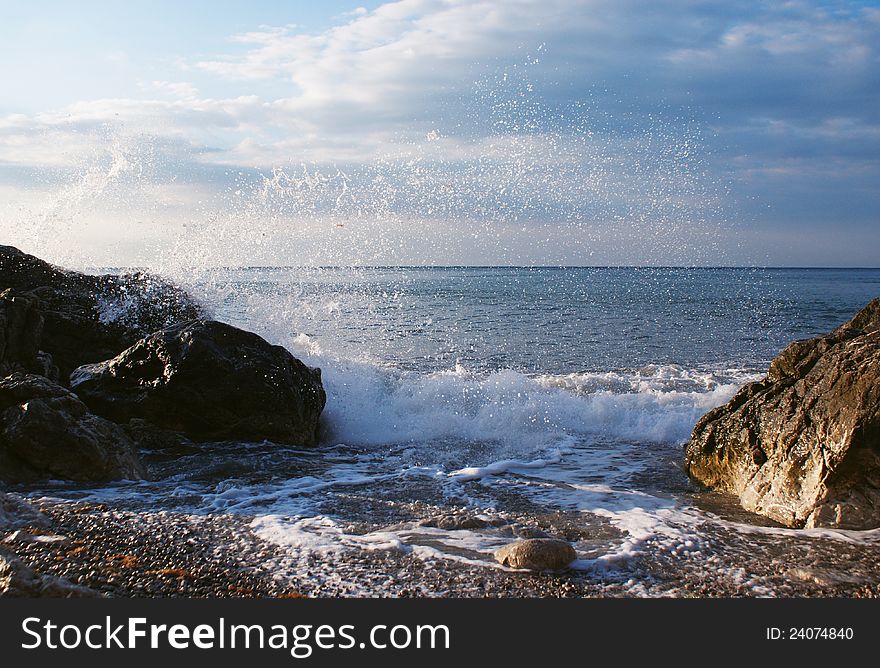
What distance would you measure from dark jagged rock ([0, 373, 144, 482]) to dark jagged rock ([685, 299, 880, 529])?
17.9 feet

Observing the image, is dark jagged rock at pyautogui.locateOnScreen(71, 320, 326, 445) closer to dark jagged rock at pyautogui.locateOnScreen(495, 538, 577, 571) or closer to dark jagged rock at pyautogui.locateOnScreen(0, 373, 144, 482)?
dark jagged rock at pyautogui.locateOnScreen(0, 373, 144, 482)

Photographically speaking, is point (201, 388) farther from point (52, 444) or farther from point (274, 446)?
point (52, 444)

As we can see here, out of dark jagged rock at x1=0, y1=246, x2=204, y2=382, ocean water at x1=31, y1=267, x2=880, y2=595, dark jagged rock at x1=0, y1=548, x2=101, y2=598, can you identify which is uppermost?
dark jagged rock at x1=0, y1=246, x2=204, y2=382

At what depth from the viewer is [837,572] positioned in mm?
4289

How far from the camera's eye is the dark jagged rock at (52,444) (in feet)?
20.2

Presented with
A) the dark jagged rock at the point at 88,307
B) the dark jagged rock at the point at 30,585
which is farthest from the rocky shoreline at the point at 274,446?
the dark jagged rock at the point at 88,307

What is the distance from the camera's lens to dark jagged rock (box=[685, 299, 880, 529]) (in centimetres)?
514

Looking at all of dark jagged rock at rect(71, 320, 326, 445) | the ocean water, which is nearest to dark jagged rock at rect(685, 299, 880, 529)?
the ocean water

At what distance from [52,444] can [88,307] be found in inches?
187

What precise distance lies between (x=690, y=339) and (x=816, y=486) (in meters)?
17.0

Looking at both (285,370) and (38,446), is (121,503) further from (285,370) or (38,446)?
(285,370)

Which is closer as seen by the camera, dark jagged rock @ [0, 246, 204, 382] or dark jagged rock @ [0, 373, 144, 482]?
dark jagged rock @ [0, 373, 144, 482]

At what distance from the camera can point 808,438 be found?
18.3 ft

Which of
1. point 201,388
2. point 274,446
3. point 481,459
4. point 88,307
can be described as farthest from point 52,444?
point 88,307
